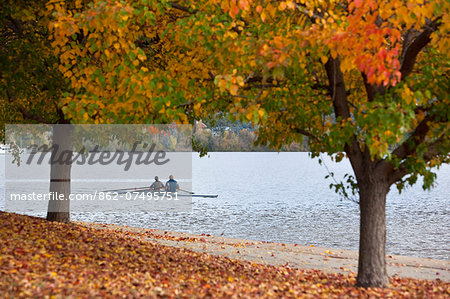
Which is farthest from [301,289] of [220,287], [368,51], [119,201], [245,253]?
[119,201]

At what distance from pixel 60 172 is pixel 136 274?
767 cm

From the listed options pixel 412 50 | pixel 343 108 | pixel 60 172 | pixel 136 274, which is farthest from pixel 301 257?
pixel 60 172

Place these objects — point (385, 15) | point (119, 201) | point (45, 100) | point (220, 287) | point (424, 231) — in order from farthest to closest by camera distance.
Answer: point (119, 201)
point (424, 231)
point (45, 100)
point (220, 287)
point (385, 15)

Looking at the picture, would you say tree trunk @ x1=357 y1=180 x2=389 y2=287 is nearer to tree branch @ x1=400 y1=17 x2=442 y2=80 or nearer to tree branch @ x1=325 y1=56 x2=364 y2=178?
tree branch @ x1=325 y1=56 x2=364 y2=178

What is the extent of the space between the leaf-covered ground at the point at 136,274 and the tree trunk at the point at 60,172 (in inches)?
97.3

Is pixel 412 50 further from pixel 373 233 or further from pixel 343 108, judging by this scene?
pixel 373 233

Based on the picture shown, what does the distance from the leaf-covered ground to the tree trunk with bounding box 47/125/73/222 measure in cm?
247

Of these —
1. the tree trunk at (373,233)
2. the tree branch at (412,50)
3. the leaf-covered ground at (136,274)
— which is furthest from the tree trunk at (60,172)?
the tree branch at (412,50)

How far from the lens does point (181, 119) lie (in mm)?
9172

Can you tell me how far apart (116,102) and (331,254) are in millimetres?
9386

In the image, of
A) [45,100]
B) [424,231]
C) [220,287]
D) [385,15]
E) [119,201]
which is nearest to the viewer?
[385,15]

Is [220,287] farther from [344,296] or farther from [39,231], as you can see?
[39,231]

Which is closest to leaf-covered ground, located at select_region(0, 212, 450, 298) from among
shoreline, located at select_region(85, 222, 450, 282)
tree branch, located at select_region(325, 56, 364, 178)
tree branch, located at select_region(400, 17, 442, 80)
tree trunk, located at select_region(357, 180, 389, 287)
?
tree trunk, located at select_region(357, 180, 389, 287)

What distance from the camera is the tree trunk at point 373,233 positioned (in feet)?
32.7
